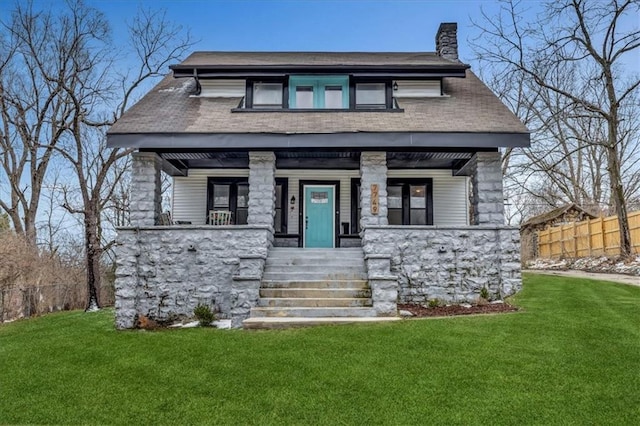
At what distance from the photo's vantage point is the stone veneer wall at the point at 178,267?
898cm

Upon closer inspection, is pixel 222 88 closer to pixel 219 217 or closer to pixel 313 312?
pixel 219 217

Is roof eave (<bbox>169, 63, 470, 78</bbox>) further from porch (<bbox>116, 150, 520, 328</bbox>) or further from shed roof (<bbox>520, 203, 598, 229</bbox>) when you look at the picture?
shed roof (<bbox>520, 203, 598, 229</bbox>)

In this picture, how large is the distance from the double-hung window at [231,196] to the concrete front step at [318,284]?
4.26 metres

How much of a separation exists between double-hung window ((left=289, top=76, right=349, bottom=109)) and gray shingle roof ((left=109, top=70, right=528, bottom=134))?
31.1 inches

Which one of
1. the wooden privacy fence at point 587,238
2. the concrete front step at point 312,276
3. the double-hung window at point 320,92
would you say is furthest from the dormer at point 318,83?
the wooden privacy fence at point 587,238

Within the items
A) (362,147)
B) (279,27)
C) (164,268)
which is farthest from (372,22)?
(164,268)

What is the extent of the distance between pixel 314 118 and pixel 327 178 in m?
2.51

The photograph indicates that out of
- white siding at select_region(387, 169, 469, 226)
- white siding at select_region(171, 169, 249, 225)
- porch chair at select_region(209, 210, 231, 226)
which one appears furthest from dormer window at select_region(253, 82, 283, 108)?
white siding at select_region(387, 169, 469, 226)

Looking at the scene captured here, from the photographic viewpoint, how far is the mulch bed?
8.07 m

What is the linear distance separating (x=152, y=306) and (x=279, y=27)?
10.6 m

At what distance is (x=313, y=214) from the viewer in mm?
12672

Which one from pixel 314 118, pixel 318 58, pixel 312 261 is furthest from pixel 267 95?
pixel 312 261

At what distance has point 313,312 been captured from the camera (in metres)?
7.77

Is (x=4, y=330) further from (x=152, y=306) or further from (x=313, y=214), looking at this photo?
(x=313, y=214)
